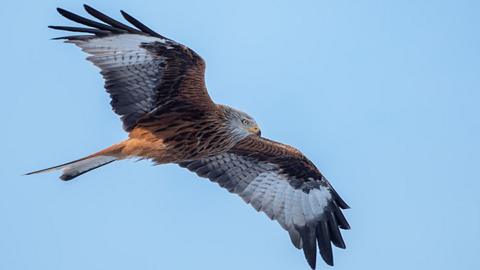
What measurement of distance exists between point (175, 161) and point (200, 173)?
101 centimetres

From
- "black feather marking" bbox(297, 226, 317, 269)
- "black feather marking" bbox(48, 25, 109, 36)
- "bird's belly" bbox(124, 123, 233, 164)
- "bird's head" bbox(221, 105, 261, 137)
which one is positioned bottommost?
"black feather marking" bbox(297, 226, 317, 269)

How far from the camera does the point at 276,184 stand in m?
14.2

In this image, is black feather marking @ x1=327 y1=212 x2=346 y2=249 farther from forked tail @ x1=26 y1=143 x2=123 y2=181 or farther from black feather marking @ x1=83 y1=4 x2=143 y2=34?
black feather marking @ x1=83 y1=4 x2=143 y2=34

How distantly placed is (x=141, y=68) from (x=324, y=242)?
11.5 ft

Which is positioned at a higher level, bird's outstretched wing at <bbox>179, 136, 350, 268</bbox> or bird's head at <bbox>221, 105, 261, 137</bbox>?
bird's head at <bbox>221, 105, 261, 137</bbox>

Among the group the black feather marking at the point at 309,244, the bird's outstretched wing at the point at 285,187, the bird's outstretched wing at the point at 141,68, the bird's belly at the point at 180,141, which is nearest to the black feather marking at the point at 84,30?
the bird's outstretched wing at the point at 141,68

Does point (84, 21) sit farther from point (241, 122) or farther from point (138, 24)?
point (241, 122)

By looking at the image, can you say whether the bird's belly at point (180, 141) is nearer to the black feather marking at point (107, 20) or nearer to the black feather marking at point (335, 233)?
the black feather marking at point (107, 20)

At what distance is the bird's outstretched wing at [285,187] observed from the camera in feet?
45.1

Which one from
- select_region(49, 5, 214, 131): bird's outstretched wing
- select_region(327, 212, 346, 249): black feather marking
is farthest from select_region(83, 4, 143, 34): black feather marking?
select_region(327, 212, 346, 249): black feather marking

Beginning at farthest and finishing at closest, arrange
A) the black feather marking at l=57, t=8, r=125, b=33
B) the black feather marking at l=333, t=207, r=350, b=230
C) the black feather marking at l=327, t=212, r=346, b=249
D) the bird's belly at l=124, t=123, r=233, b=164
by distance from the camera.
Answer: the black feather marking at l=333, t=207, r=350, b=230
the black feather marking at l=327, t=212, r=346, b=249
the bird's belly at l=124, t=123, r=233, b=164
the black feather marking at l=57, t=8, r=125, b=33

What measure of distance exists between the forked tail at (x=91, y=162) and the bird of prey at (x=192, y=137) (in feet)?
0.04

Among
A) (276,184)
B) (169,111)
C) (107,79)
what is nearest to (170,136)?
(169,111)

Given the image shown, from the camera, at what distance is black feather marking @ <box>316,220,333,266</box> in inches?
531
